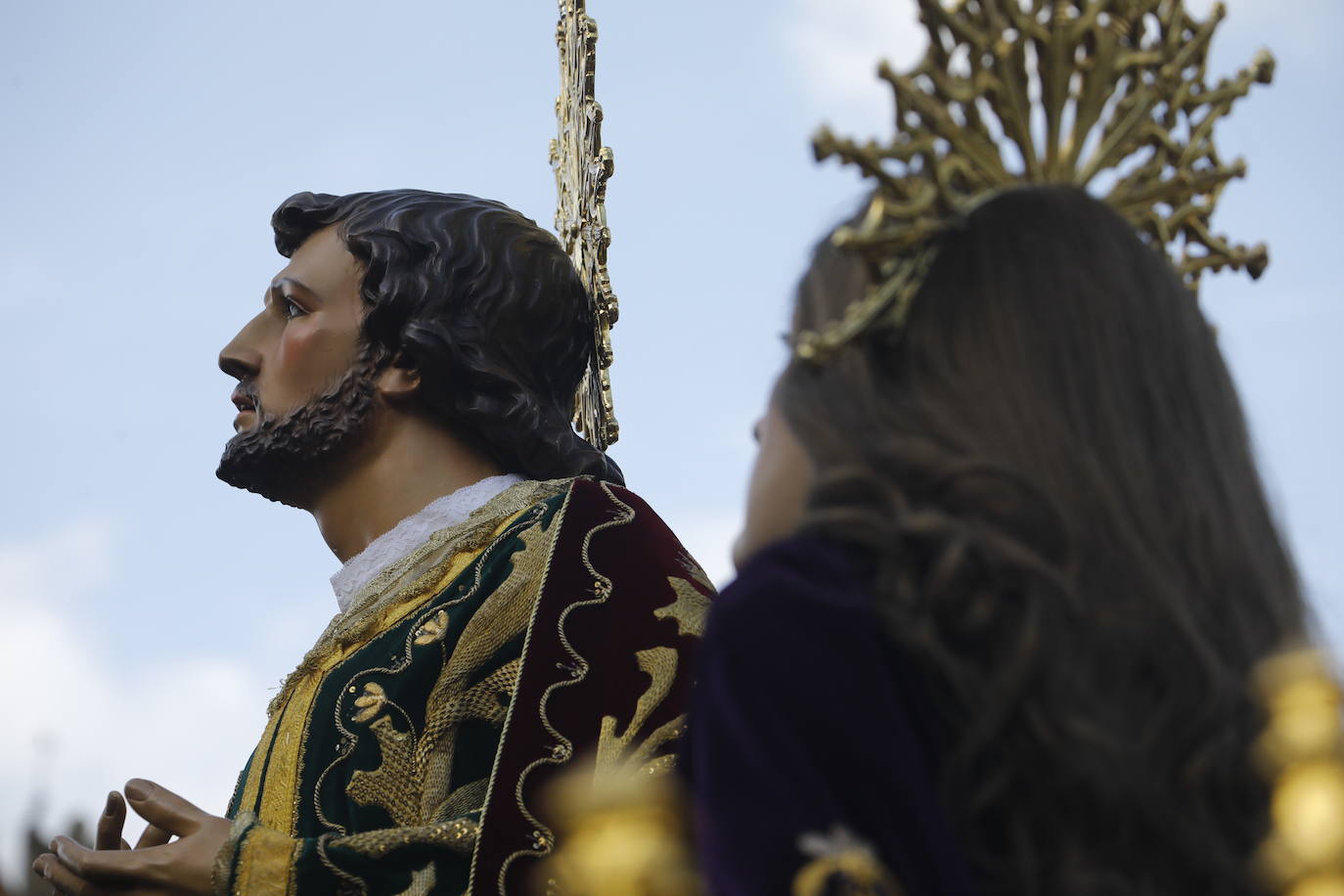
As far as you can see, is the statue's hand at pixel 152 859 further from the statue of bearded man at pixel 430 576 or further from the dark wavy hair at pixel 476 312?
the dark wavy hair at pixel 476 312

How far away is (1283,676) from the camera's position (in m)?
1.45

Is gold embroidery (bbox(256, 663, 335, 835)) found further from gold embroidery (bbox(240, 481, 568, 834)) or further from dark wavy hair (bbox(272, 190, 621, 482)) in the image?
dark wavy hair (bbox(272, 190, 621, 482))

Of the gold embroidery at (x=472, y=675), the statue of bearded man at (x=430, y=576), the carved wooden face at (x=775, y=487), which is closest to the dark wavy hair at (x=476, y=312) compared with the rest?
the statue of bearded man at (x=430, y=576)

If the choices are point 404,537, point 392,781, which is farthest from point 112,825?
point 404,537

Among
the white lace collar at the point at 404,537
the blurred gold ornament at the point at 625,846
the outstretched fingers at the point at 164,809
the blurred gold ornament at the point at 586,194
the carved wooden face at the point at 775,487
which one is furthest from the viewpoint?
the blurred gold ornament at the point at 586,194

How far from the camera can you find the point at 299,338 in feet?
11.1

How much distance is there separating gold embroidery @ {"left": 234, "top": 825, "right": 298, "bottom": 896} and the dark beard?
2.74 ft

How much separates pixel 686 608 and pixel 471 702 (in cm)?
38

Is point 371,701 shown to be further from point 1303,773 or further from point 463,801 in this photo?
point 1303,773

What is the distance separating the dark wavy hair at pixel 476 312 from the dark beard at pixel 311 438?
78 mm

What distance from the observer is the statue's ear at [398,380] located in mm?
3363

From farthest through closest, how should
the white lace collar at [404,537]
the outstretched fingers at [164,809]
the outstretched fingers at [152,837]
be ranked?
the white lace collar at [404,537] < the outstretched fingers at [152,837] < the outstretched fingers at [164,809]

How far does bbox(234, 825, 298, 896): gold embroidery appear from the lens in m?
2.64

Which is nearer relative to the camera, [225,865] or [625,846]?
[625,846]
